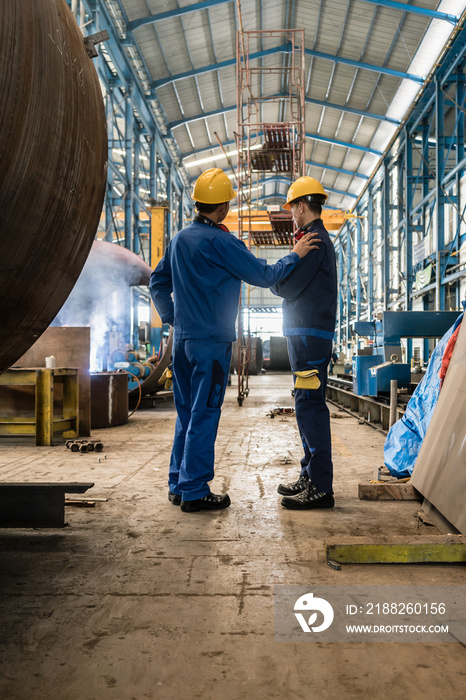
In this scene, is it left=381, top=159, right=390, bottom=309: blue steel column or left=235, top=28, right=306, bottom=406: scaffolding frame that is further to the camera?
left=381, top=159, right=390, bottom=309: blue steel column

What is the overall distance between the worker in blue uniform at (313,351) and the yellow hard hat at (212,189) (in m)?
0.55

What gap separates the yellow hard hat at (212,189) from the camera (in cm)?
285

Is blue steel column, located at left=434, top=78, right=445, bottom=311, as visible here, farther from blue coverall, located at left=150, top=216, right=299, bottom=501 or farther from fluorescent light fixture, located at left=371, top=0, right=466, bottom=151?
blue coverall, located at left=150, top=216, right=299, bottom=501

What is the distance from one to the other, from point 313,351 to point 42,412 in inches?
120

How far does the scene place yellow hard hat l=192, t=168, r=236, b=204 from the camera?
285 centimetres

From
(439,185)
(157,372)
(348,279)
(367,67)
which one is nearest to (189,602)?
(157,372)

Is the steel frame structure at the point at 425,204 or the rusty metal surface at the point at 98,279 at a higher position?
the steel frame structure at the point at 425,204

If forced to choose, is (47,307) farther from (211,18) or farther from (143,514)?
(211,18)

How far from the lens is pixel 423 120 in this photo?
48.6 feet

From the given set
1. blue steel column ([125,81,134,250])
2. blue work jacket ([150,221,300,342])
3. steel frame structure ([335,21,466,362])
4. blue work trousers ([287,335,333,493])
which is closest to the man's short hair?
blue work jacket ([150,221,300,342])

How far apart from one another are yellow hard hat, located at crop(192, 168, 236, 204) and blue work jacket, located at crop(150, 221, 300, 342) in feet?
0.50

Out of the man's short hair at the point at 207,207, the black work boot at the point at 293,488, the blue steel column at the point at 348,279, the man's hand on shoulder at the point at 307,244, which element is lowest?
the black work boot at the point at 293,488

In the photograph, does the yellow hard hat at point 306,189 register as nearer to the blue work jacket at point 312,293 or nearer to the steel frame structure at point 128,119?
the blue work jacket at point 312,293

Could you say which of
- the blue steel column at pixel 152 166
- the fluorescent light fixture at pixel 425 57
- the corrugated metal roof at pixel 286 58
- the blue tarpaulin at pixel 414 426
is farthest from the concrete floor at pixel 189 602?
the blue steel column at pixel 152 166
